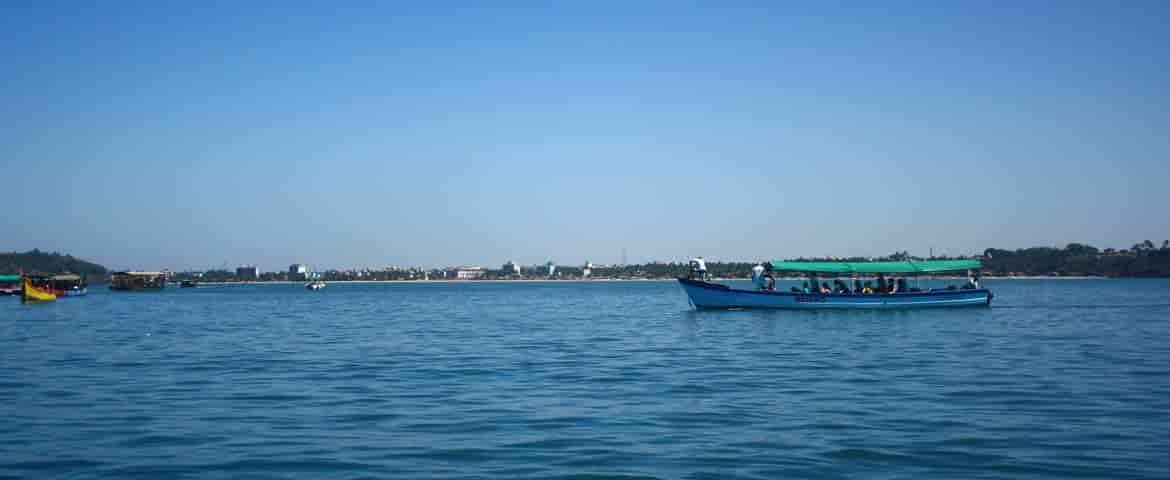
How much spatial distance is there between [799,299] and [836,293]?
2.65 metres

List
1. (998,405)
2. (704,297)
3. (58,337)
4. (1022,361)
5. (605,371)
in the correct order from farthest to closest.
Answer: (704,297)
(58,337)
(1022,361)
(605,371)
(998,405)

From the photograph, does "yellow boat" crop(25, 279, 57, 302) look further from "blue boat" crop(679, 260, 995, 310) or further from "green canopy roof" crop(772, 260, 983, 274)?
"green canopy roof" crop(772, 260, 983, 274)

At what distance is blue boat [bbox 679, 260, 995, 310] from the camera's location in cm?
6066

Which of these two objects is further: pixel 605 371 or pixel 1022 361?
pixel 1022 361

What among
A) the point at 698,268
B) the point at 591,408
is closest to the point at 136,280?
the point at 698,268

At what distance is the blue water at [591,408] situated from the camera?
14.2 m

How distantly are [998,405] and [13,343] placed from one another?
37.2 metres

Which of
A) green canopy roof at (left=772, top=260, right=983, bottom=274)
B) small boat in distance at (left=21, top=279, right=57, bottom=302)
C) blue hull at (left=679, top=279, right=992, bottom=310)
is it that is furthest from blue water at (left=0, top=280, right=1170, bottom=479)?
small boat in distance at (left=21, top=279, right=57, bottom=302)

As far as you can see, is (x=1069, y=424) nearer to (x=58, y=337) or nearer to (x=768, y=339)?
(x=768, y=339)

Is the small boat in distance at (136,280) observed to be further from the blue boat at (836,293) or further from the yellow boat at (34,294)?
the blue boat at (836,293)

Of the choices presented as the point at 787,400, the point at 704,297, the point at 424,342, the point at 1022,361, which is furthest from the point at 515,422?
the point at 704,297

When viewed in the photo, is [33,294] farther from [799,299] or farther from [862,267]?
[862,267]

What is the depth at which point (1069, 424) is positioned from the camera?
56.6 feet

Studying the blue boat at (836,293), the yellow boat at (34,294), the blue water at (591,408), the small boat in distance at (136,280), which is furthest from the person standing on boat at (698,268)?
the small boat in distance at (136,280)
